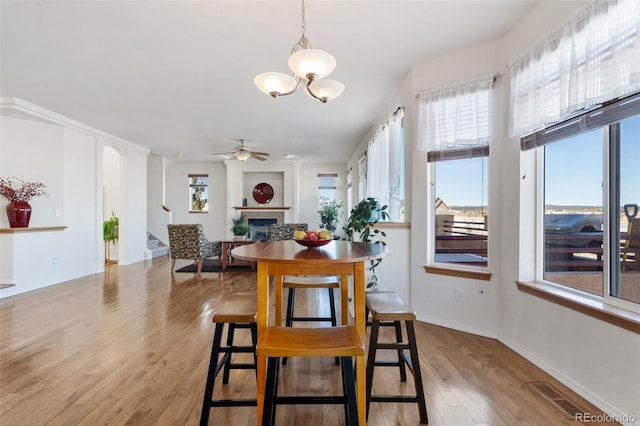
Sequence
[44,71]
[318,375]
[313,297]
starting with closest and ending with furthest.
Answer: [318,375] → [44,71] → [313,297]

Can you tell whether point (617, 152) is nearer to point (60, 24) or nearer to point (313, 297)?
point (313, 297)

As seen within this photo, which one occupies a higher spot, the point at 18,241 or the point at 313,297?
the point at 18,241

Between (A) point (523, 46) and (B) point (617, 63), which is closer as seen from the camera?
(B) point (617, 63)

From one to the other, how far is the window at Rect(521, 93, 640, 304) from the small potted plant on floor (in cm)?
574

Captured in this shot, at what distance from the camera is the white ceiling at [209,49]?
2.34m

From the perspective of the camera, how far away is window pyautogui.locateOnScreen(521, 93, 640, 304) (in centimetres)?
174

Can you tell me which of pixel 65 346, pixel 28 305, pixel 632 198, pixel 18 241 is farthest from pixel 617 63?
pixel 18 241

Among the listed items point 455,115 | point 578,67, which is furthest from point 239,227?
point 578,67

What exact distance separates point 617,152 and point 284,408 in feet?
8.07

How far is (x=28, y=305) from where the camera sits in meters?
3.79

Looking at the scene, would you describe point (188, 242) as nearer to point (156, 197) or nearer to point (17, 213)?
point (17, 213)

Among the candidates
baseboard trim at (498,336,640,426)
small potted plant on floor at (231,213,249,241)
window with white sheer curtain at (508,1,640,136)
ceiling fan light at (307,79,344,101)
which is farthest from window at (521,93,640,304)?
small potted plant on floor at (231,213,249,241)

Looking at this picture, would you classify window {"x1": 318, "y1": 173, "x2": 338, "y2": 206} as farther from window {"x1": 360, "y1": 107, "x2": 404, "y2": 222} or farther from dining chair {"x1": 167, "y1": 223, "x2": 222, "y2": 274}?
window {"x1": 360, "y1": 107, "x2": 404, "y2": 222}

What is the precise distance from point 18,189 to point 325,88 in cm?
515
